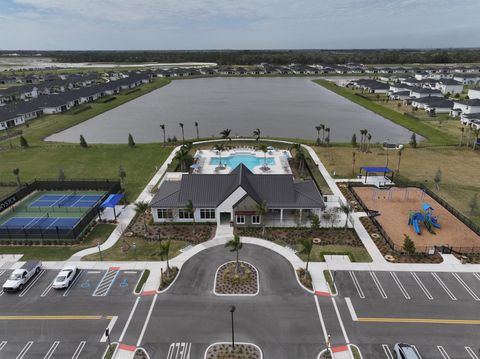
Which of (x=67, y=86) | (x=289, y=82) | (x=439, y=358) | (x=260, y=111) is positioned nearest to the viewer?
(x=439, y=358)

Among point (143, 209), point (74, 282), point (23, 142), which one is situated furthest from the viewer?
point (23, 142)

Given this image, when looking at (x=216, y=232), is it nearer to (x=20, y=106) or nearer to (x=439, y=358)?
(x=439, y=358)

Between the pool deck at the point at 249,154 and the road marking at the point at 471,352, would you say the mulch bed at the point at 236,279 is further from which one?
the pool deck at the point at 249,154

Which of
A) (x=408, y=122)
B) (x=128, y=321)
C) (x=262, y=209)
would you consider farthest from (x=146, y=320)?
(x=408, y=122)

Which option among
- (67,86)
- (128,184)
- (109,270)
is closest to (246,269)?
(109,270)

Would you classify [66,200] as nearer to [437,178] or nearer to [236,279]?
[236,279]

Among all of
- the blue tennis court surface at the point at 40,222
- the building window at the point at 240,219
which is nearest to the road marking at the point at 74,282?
the blue tennis court surface at the point at 40,222
